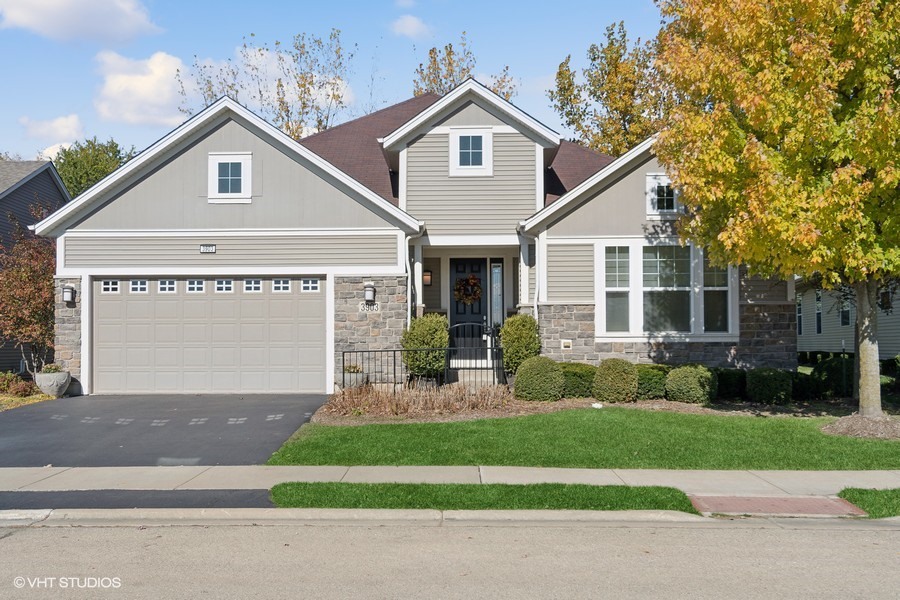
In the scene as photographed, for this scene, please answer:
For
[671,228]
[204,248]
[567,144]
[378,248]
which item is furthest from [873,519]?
[567,144]

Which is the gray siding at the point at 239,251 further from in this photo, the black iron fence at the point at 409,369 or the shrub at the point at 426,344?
the black iron fence at the point at 409,369

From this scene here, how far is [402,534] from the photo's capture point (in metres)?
6.91

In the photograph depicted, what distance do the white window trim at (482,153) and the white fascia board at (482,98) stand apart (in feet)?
2.06

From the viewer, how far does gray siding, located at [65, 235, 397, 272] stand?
16281mm

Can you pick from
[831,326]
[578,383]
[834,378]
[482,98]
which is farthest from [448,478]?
[831,326]

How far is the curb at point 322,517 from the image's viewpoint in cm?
732

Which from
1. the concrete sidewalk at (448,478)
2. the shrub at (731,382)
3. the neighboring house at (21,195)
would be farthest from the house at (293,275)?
the neighboring house at (21,195)

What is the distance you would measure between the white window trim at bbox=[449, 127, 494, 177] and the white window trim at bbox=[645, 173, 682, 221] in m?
3.71

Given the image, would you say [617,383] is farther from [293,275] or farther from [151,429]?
[151,429]

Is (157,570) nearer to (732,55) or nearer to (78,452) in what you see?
(78,452)

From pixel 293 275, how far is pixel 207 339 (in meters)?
2.39

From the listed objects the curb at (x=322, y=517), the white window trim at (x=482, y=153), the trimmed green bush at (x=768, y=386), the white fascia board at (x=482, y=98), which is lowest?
the curb at (x=322, y=517)

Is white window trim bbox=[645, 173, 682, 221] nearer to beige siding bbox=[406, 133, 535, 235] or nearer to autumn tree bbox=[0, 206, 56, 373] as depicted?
beige siding bbox=[406, 133, 535, 235]

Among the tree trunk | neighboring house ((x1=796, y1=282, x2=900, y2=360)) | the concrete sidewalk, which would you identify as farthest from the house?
neighboring house ((x1=796, y1=282, x2=900, y2=360))
